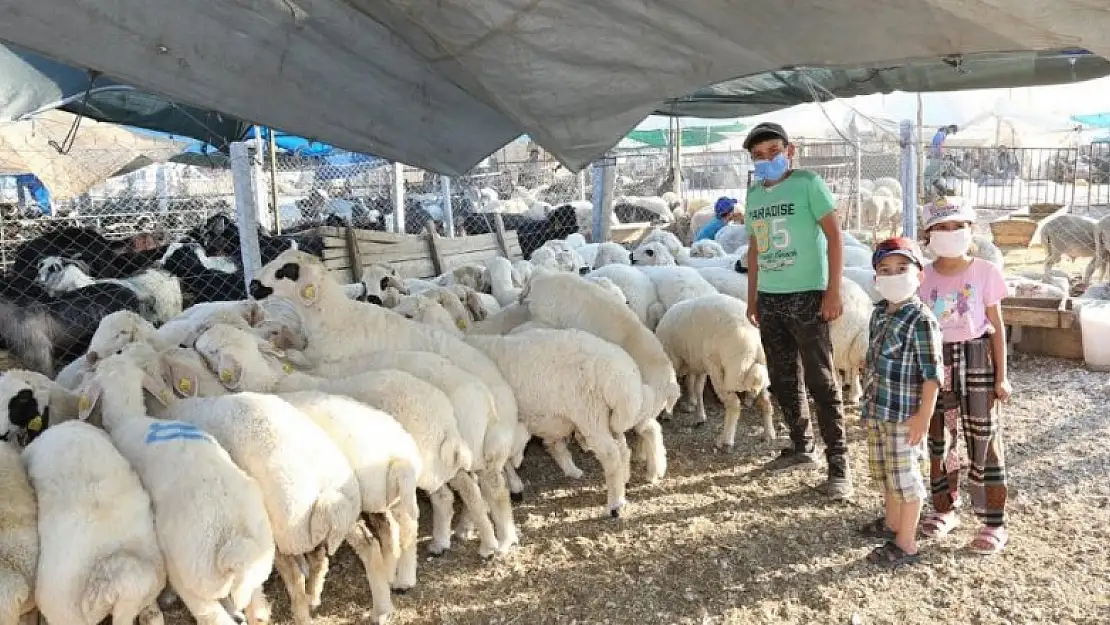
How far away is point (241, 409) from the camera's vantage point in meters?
3.79

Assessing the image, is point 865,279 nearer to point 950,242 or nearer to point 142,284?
point 950,242

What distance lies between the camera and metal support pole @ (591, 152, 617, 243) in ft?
35.8

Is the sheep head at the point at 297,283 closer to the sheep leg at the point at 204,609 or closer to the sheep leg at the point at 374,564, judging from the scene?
the sheep leg at the point at 374,564

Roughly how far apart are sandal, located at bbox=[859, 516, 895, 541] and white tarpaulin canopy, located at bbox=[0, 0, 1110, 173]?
2.71 m

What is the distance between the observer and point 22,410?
414 cm

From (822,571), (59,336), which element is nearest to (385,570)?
(822,571)

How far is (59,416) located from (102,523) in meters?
1.53

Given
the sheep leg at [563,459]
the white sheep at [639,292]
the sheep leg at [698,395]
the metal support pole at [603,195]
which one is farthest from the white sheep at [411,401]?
the metal support pole at [603,195]

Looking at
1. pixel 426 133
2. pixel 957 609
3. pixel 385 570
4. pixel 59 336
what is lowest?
pixel 957 609

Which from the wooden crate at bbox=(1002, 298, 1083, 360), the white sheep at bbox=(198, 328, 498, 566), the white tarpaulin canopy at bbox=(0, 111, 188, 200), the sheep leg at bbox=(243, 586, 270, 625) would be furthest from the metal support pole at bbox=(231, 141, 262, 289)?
the white tarpaulin canopy at bbox=(0, 111, 188, 200)

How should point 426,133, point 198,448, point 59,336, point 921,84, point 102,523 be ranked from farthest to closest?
point 59,336 < point 921,84 < point 426,133 < point 198,448 < point 102,523

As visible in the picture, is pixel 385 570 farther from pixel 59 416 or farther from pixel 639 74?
pixel 639 74

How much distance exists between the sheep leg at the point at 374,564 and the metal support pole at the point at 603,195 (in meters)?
7.37

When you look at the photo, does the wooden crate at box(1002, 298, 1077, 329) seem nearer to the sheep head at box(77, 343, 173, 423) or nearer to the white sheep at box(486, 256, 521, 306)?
the white sheep at box(486, 256, 521, 306)
